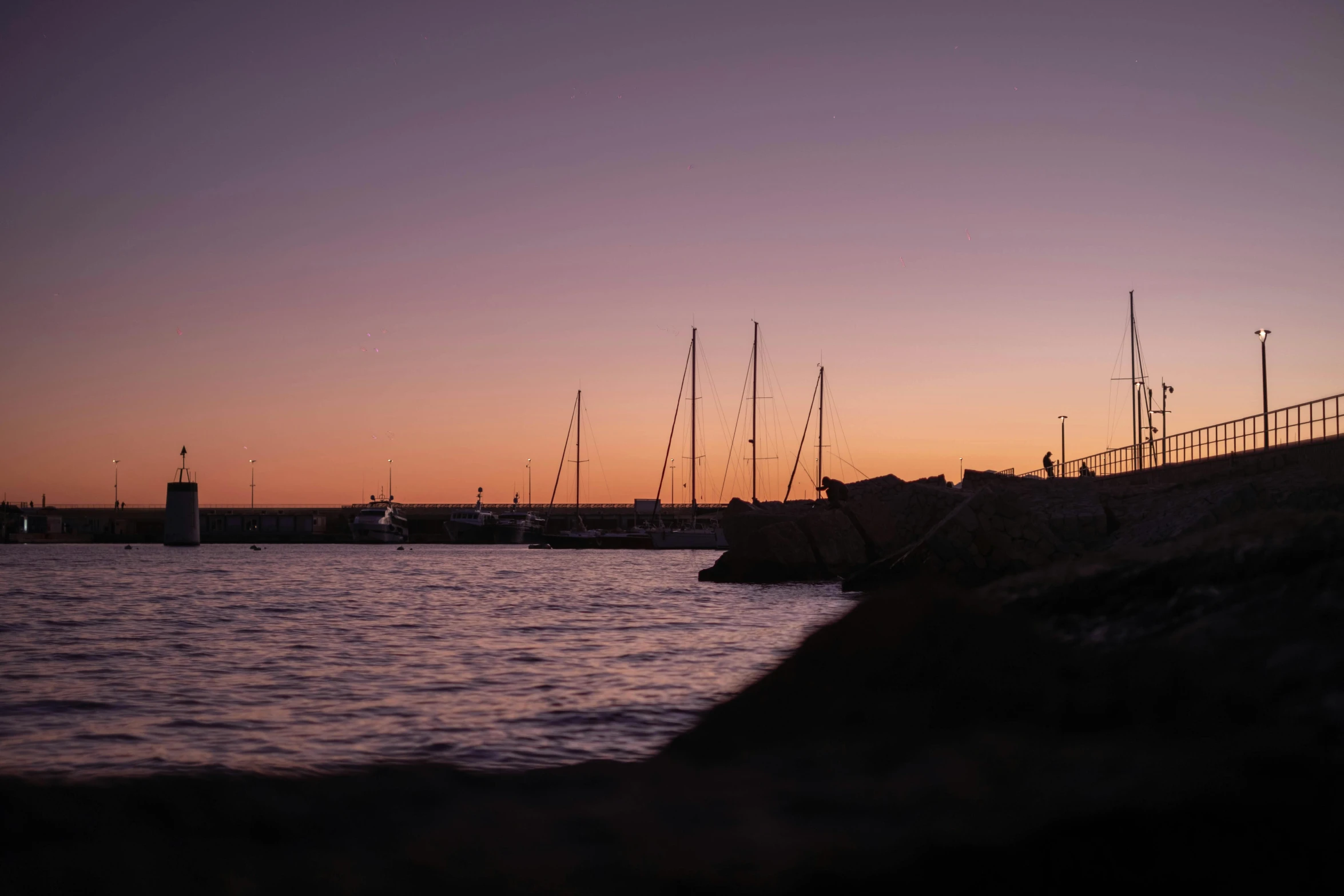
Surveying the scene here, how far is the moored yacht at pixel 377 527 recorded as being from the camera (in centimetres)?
13100

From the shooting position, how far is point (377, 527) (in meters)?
131

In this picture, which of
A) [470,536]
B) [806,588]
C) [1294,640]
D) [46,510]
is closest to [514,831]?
[1294,640]

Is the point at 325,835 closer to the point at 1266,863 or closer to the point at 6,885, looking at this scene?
the point at 6,885

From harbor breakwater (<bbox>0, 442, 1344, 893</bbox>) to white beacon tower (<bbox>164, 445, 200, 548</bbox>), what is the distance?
114 metres

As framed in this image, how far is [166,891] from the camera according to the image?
11.6 ft

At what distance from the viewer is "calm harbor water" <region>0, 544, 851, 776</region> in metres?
7.20

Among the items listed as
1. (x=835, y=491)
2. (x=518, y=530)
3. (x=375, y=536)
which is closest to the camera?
(x=835, y=491)

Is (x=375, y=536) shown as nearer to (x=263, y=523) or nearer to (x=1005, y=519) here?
(x=263, y=523)

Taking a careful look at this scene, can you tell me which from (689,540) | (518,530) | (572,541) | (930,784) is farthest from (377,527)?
(930,784)

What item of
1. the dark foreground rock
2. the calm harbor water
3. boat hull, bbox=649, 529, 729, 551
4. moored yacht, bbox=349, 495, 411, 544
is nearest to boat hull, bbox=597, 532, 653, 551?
boat hull, bbox=649, 529, 729, 551

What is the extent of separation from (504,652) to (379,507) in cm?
13318

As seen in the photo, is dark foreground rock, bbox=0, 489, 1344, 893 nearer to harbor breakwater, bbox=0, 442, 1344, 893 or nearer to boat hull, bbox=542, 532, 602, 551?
harbor breakwater, bbox=0, 442, 1344, 893

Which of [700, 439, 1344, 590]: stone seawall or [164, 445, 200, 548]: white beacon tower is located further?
[164, 445, 200, 548]: white beacon tower

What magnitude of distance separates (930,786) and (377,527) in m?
135
